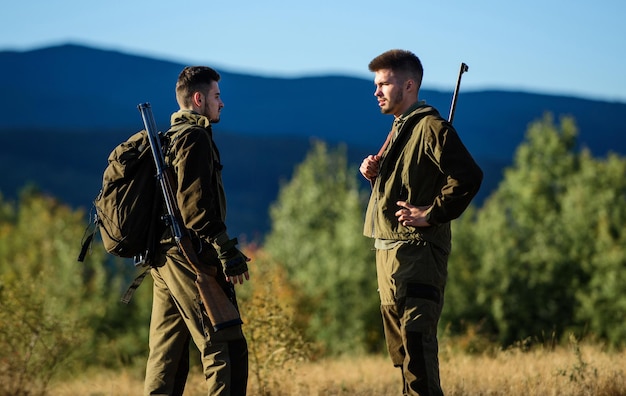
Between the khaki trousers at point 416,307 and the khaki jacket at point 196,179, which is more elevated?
the khaki jacket at point 196,179

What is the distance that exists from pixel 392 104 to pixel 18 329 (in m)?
4.24

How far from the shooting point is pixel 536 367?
782cm

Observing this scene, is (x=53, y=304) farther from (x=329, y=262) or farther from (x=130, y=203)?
(x=329, y=262)

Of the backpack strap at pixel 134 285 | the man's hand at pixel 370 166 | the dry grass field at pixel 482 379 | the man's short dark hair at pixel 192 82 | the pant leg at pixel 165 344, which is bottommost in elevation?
the dry grass field at pixel 482 379

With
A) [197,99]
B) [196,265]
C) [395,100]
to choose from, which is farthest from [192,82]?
[395,100]

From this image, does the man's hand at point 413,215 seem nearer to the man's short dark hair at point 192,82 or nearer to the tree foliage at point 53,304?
the man's short dark hair at point 192,82

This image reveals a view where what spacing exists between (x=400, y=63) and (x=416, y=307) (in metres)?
1.38

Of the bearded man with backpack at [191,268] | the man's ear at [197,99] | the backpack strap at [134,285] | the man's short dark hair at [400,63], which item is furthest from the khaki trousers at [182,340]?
the man's short dark hair at [400,63]

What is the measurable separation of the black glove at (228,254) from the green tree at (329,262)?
43.8 meters

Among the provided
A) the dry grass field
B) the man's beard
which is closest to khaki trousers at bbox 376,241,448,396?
the man's beard

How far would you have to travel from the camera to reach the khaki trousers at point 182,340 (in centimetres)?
516

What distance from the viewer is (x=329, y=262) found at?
217 feet

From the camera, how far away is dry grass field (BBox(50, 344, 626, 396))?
6.66 m

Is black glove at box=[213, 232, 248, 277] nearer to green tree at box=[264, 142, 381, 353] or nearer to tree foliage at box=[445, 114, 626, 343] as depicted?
green tree at box=[264, 142, 381, 353]
